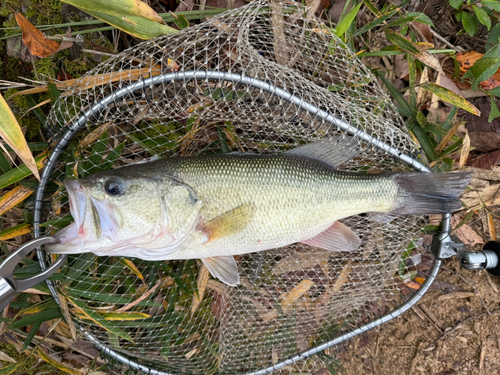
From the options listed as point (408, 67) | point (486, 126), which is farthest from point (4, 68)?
point (486, 126)

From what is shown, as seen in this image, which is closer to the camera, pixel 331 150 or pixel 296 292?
pixel 331 150

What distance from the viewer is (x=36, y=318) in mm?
1938

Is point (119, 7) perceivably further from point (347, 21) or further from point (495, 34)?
point (495, 34)

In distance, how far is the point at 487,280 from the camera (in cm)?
241

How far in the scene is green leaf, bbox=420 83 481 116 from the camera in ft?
6.31

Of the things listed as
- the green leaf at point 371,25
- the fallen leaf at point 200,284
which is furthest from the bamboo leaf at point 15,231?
the green leaf at point 371,25

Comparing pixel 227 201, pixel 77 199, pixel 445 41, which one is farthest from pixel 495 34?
pixel 77 199

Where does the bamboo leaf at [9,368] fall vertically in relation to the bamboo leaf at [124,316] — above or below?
below

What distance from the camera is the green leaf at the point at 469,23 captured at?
2090 mm

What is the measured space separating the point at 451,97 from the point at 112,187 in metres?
2.08

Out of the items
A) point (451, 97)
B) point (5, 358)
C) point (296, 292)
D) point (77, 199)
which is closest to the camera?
point (77, 199)

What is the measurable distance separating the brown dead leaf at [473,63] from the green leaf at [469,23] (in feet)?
0.50

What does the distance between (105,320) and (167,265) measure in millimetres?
486

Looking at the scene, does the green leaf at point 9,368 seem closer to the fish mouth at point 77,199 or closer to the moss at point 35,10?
the fish mouth at point 77,199
